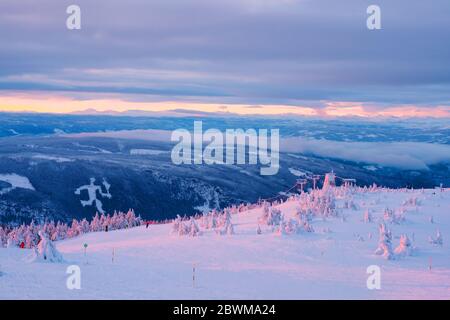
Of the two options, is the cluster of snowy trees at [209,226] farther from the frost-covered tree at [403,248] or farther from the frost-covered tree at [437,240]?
the frost-covered tree at [437,240]

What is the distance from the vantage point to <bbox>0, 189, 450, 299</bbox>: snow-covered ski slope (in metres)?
24.4

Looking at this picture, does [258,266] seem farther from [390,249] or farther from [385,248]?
[390,249]

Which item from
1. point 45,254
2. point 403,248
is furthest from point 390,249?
point 45,254

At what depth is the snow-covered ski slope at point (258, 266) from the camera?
962 inches

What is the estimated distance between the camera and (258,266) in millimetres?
32500

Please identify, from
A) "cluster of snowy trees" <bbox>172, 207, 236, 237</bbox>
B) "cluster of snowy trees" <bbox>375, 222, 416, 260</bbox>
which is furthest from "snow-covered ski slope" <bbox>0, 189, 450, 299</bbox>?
"cluster of snowy trees" <bbox>172, 207, 236, 237</bbox>

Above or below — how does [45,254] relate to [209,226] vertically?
above

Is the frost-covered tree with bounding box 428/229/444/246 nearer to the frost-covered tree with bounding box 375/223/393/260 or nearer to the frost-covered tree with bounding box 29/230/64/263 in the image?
the frost-covered tree with bounding box 375/223/393/260

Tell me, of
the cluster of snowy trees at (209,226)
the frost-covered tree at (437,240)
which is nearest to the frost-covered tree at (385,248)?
the frost-covered tree at (437,240)

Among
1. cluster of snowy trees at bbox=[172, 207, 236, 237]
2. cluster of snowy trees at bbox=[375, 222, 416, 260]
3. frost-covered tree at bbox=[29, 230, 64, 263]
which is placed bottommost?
cluster of snowy trees at bbox=[172, 207, 236, 237]

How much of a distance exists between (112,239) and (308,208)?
54.8 ft

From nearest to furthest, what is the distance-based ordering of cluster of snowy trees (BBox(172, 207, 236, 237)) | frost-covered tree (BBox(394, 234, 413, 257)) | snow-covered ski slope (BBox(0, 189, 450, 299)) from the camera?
snow-covered ski slope (BBox(0, 189, 450, 299)), frost-covered tree (BBox(394, 234, 413, 257)), cluster of snowy trees (BBox(172, 207, 236, 237))
